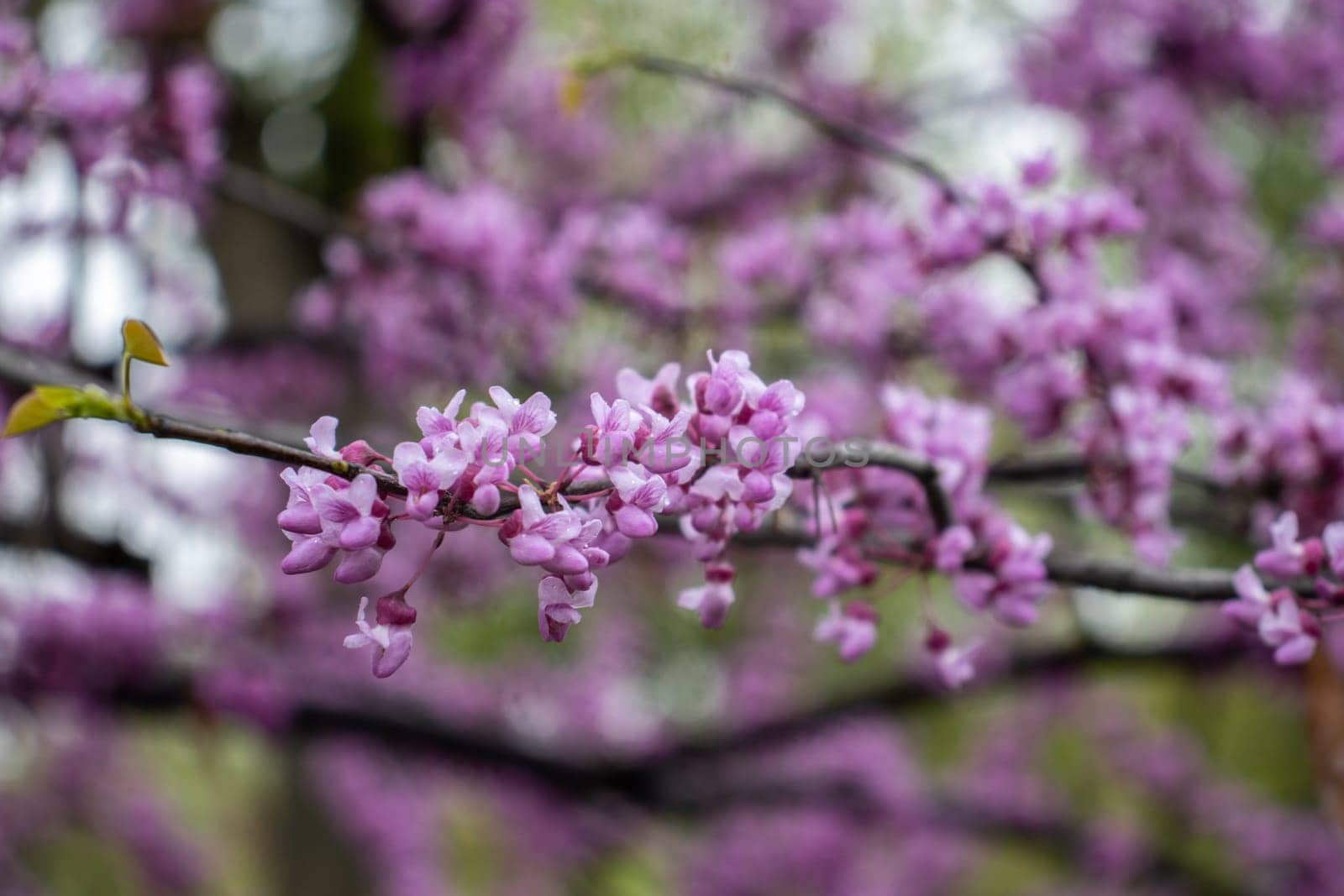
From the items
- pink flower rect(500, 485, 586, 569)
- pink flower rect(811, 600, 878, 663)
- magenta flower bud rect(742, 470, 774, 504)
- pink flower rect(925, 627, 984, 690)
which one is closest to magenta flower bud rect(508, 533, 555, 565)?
pink flower rect(500, 485, 586, 569)

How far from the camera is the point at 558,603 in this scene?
110cm

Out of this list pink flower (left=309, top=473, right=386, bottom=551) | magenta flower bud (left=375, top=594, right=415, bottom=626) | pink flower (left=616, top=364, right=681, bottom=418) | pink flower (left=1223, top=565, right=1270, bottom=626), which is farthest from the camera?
pink flower (left=1223, top=565, right=1270, bottom=626)

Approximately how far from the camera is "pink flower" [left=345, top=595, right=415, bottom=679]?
1092 mm

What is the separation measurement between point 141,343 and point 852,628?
1.09 m

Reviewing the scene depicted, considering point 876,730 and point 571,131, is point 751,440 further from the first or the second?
point 571,131

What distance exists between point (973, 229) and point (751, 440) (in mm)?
1020

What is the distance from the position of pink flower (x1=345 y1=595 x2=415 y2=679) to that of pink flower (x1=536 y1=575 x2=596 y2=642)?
145 mm

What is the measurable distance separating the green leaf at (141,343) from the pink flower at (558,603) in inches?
17.1

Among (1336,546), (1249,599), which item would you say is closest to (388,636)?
(1249,599)

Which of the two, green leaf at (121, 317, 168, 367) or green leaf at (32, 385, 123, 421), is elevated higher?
green leaf at (121, 317, 168, 367)

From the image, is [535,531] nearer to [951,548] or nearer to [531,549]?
[531,549]

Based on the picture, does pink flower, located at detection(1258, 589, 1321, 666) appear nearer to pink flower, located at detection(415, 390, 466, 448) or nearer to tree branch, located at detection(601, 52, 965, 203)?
tree branch, located at detection(601, 52, 965, 203)

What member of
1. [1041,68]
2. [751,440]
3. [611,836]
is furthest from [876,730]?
[751,440]

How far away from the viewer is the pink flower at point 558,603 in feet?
3.59
